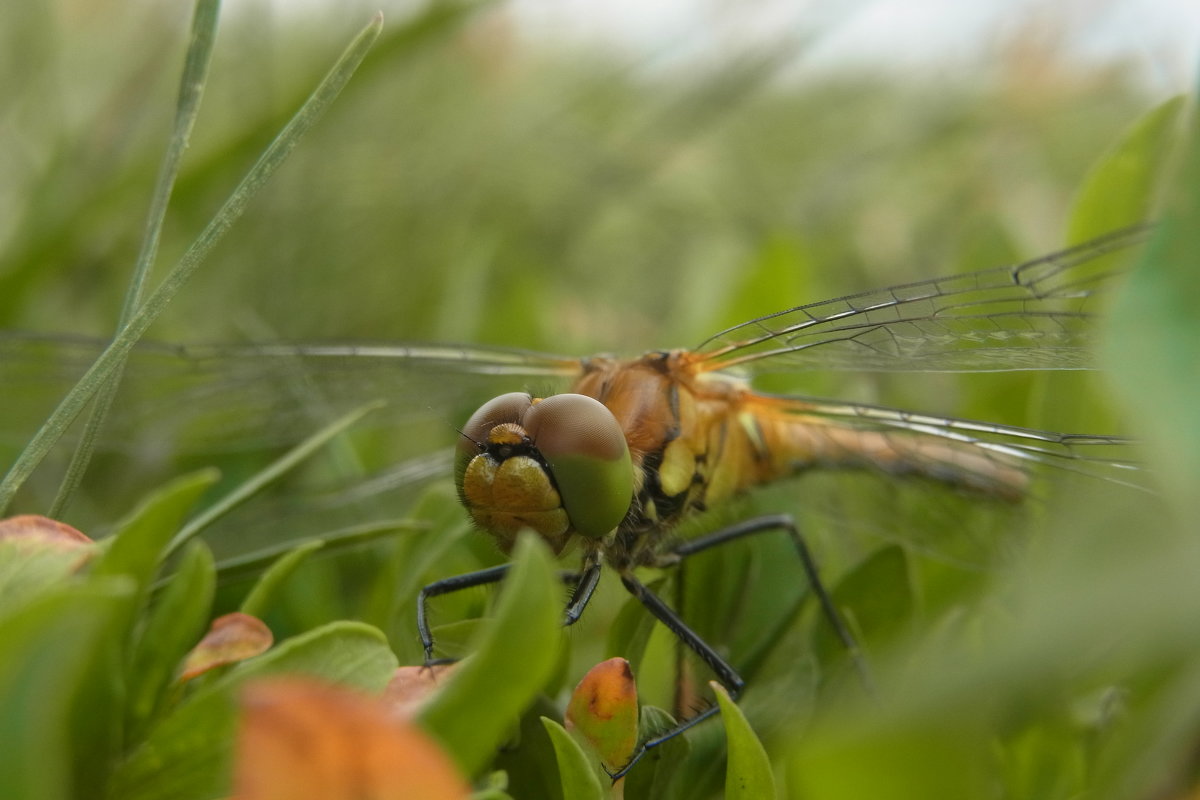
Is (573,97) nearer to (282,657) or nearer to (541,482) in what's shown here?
(541,482)

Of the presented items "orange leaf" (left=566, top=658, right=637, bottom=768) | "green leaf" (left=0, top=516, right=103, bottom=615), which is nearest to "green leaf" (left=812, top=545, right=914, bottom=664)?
"orange leaf" (left=566, top=658, right=637, bottom=768)

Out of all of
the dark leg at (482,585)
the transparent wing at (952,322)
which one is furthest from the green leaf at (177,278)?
the transparent wing at (952,322)

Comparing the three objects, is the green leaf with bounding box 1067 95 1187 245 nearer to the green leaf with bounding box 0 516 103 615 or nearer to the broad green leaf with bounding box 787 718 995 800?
the broad green leaf with bounding box 787 718 995 800

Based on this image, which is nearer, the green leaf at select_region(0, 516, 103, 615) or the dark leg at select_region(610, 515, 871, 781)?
the green leaf at select_region(0, 516, 103, 615)

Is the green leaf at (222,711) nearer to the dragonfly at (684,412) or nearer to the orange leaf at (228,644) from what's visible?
the orange leaf at (228,644)

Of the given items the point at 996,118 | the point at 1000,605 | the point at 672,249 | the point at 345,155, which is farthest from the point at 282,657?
the point at 996,118
